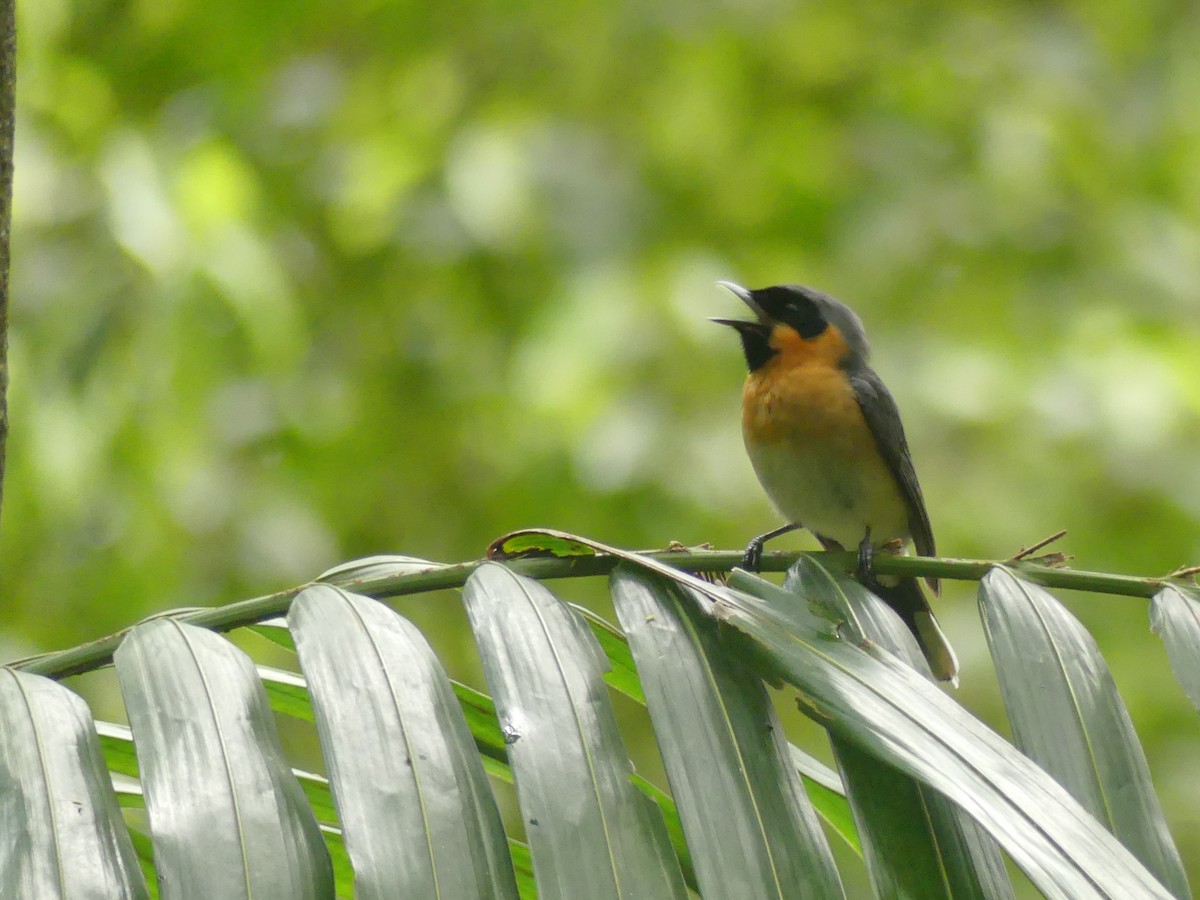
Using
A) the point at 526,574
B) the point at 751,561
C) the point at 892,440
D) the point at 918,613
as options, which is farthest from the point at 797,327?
the point at 526,574

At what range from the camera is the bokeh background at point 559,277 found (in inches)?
169

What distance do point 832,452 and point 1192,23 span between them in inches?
178

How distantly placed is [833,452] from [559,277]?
176 centimetres

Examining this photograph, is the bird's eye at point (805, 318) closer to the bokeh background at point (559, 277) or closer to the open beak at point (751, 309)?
the open beak at point (751, 309)

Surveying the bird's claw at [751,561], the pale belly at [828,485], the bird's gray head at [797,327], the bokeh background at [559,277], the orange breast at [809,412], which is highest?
the bokeh background at [559,277]

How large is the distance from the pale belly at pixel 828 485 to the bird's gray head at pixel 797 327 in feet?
1.13

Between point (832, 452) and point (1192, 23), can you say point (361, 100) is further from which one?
point (1192, 23)

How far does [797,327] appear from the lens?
12.6 feet

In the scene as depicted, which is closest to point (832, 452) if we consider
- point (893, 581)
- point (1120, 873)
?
point (893, 581)

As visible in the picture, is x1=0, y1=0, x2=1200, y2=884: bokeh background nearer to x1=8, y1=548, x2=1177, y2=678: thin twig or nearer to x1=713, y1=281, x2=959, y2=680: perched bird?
x1=713, y1=281, x2=959, y2=680: perched bird

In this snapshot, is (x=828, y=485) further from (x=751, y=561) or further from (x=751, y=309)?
(x=751, y=561)

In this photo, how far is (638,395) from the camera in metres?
4.87

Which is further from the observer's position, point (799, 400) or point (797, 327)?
point (797, 327)

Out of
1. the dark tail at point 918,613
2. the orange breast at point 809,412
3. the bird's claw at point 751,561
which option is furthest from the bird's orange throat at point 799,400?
the bird's claw at point 751,561
